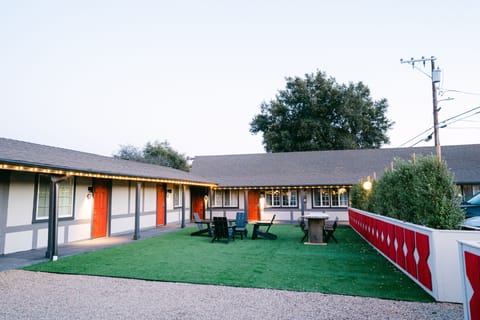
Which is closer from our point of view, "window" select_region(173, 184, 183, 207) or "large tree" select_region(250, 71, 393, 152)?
"window" select_region(173, 184, 183, 207)

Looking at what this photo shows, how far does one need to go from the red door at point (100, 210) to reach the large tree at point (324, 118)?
23387 millimetres

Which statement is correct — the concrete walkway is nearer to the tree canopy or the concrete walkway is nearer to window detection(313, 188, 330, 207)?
window detection(313, 188, 330, 207)

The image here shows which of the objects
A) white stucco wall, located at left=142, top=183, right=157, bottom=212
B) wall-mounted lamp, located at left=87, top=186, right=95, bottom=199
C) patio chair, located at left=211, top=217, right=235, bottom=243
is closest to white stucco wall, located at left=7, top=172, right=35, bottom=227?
wall-mounted lamp, located at left=87, top=186, right=95, bottom=199

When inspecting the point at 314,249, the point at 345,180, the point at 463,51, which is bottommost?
the point at 314,249

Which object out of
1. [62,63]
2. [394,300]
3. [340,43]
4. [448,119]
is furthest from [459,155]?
[62,63]

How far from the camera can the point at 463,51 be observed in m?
12.7

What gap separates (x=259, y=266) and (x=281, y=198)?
1250cm

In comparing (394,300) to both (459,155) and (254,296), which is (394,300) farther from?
(459,155)

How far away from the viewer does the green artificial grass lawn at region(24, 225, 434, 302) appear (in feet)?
17.1

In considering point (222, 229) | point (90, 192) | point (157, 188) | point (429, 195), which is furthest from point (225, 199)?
point (429, 195)

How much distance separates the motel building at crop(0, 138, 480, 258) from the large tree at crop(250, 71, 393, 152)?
1059cm

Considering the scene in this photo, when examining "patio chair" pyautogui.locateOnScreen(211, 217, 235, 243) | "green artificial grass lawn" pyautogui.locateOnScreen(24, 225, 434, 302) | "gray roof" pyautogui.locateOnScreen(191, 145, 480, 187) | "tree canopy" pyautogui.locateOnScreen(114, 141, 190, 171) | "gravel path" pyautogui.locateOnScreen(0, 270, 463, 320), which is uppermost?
"tree canopy" pyautogui.locateOnScreen(114, 141, 190, 171)

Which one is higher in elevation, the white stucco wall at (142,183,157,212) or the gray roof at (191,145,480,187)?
the gray roof at (191,145,480,187)

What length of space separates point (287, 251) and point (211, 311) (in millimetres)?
4927
